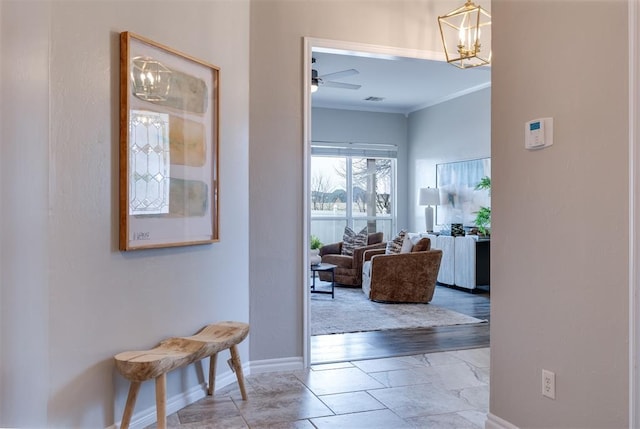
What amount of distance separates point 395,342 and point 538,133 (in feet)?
8.45

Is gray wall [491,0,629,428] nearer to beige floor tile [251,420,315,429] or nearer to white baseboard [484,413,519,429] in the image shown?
white baseboard [484,413,519,429]

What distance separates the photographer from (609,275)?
69.4 inches

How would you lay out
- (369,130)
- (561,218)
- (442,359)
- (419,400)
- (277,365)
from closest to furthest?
(561,218)
(419,400)
(277,365)
(442,359)
(369,130)

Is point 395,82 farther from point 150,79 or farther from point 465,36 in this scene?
point 150,79

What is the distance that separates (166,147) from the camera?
2617 mm

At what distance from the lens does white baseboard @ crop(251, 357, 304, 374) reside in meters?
3.34

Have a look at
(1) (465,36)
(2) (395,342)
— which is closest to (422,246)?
(2) (395,342)

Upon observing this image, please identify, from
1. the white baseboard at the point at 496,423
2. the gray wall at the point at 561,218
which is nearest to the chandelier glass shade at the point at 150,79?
the gray wall at the point at 561,218

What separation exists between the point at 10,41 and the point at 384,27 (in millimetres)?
2571

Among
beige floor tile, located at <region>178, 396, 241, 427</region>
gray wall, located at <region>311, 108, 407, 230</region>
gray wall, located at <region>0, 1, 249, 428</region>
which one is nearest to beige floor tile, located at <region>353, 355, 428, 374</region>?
beige floor tile, located at <region>178, 396, 241, 427</region>

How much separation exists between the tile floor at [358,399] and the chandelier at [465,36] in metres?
2.24

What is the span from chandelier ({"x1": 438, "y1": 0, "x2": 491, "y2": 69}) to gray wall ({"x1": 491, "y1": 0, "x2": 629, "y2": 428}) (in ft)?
3.52

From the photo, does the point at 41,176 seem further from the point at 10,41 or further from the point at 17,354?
the point at 17,354

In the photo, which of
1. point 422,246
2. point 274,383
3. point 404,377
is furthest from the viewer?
point 422,246
